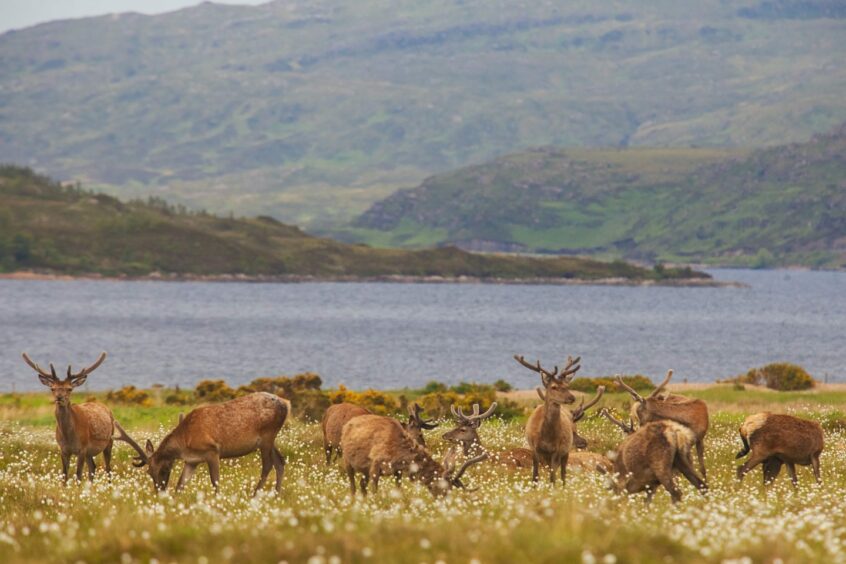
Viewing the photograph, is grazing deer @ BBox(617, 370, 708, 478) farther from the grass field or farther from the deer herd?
the grass field

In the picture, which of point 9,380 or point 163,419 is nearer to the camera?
point 163,419

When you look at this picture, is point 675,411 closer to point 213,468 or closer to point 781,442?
point 781,442

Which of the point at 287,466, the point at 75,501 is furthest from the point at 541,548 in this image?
the point at 287,466

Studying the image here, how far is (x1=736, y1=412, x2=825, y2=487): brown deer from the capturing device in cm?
2162

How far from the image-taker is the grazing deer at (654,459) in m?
17.1

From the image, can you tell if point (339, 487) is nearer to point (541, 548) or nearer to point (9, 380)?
point (541, 548)

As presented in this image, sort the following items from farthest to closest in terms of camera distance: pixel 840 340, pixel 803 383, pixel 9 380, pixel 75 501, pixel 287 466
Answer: pixel 840 340 < pixel 9 380 < pixel 803 383 < pixel 287 466 < pixel 75 501

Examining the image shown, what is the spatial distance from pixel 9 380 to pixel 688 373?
2089 inches

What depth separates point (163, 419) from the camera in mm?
37281

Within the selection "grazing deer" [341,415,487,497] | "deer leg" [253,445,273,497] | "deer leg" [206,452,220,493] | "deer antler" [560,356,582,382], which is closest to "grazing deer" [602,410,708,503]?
"deer antler" [560,356,582,382]

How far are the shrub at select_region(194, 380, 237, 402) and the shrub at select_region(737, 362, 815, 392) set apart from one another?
2524 cm

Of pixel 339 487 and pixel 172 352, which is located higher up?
pixel 339 487

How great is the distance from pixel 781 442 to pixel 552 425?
4345mm

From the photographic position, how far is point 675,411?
2381 centimetres
